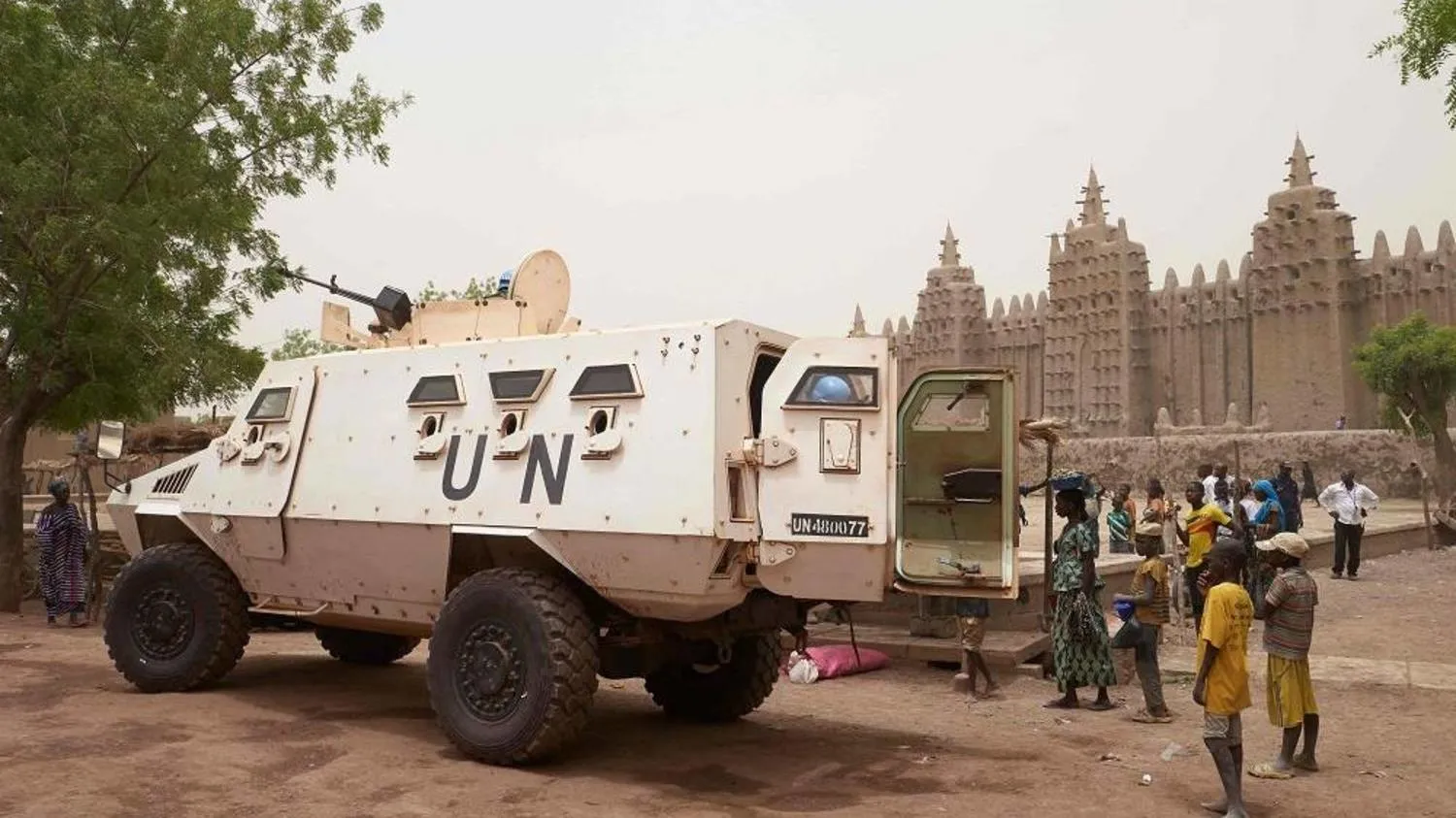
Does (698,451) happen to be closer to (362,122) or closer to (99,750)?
(99,750)

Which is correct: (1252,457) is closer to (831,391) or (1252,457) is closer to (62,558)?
→ (62,558)

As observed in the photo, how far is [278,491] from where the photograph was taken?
8.59 m

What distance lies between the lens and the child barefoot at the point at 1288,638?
6.88 metres

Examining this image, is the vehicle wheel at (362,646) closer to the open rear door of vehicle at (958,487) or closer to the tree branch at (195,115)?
the open rear door of vehicle at (958,487)

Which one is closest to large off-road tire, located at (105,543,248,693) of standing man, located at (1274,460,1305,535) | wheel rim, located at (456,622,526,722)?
wheel rim, located at (456,622,526,722)

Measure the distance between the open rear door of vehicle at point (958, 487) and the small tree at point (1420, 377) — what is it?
2661 cm

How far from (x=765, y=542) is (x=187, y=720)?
4336 mm

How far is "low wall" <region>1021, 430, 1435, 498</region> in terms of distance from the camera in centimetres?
3284

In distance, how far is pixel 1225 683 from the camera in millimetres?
6180

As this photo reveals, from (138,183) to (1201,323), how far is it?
152ft

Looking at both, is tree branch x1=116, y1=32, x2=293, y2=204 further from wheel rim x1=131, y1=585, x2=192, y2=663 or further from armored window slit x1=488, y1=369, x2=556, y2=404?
armored window slit x1=488, y1=369, x2=556, y2=404

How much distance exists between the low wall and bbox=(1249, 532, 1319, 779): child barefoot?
986 inches

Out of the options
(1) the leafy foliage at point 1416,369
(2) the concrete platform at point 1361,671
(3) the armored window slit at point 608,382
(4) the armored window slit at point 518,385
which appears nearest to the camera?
(3) the armored window slit at point 608,382

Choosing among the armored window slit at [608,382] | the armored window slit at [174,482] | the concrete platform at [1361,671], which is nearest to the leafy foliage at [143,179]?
the armored window slit at [174,482]
